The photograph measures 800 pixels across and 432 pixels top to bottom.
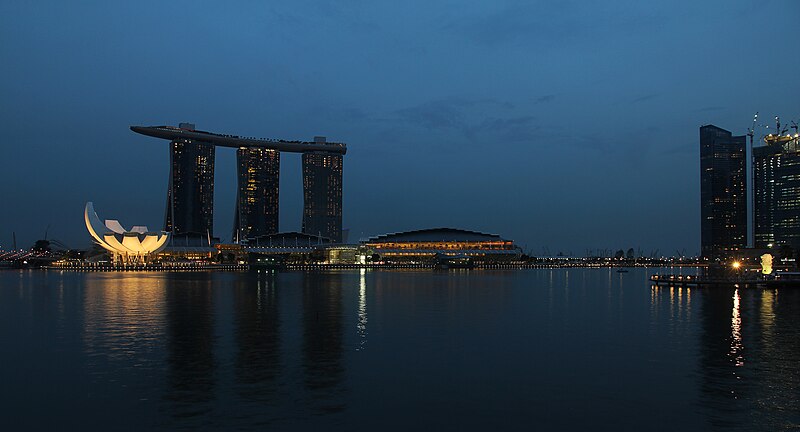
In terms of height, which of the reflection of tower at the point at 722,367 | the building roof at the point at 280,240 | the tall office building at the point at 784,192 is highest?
the tall office building at the point at 784,192

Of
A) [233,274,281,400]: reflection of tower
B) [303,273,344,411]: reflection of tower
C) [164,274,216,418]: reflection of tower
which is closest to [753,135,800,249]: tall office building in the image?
[303,273,344,411]: reflection of tower

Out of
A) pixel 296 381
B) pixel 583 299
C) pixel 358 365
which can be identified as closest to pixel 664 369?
pixel 358 365

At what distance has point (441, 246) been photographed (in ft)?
616

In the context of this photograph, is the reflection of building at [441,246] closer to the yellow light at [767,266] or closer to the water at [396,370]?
the yellow light at [767,266]

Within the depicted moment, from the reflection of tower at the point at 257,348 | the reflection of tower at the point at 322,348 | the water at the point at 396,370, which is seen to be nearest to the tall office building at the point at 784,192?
the water at the point at 396,370

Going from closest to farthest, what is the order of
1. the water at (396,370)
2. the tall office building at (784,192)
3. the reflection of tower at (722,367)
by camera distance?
1. the water at (396,370)
2. the reflection of tower at (722,367)
3. the tall office building at (784,192)

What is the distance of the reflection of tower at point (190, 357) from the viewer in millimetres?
17172

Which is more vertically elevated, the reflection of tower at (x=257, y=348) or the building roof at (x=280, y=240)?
the building roof at (x=280, y=240)

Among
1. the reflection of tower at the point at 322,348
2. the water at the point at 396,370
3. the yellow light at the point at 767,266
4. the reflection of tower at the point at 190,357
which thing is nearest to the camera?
the water at the point at 396,370

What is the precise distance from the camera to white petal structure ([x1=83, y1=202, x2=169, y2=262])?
142 m

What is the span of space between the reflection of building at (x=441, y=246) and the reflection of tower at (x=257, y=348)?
144425mm

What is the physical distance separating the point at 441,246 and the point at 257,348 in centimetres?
16349

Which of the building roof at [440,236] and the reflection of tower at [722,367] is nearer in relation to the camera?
the reflection of tower at [722,367]

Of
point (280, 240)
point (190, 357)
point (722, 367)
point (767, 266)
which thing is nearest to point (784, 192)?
point (767, 266)
